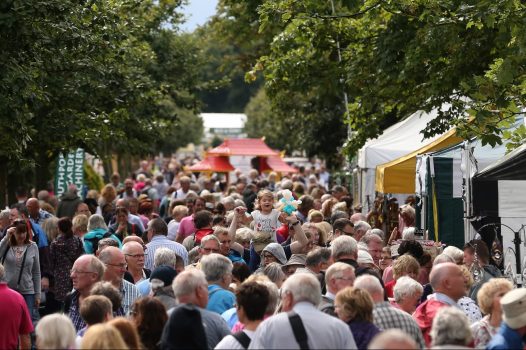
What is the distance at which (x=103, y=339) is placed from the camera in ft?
22.8

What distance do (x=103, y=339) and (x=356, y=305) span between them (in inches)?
75.3

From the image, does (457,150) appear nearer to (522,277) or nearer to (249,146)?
(522,277)

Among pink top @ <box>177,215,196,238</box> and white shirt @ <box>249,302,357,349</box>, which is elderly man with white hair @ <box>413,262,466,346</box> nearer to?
white shirt @ <box>249,302,357,349</box>

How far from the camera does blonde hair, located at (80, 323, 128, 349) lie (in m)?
6.93

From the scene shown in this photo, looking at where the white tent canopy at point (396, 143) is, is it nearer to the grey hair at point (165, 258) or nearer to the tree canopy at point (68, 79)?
the tree canopy at point (68, 79)

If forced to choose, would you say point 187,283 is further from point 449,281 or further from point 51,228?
point 51,228

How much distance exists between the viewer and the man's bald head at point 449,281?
9.49 m

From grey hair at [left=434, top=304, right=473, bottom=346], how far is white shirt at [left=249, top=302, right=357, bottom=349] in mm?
541

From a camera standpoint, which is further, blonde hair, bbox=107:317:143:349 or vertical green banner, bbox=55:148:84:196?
vertical green banner, bbox=55:148:84:196

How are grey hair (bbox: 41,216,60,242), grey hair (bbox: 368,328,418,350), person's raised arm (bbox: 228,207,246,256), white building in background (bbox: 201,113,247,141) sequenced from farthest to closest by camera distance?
white building in background (bbox: 201,113,247,141) < grey hair (bbox: 41,216,60,242) < person's raised arm (bbox: 228,207,246,256) < grey hair (bbox: 368,328,418,350)

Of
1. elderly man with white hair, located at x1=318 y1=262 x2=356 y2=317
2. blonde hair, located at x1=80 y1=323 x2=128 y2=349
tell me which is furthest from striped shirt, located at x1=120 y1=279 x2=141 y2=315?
blonde hair, located at x1=80 y1=323 x2=128 y2=349

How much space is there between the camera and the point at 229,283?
1034 cm

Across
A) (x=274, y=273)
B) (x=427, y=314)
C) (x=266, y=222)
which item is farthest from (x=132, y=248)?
(x=266, y=222)

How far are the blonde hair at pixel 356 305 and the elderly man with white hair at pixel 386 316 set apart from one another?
1.25 feet
